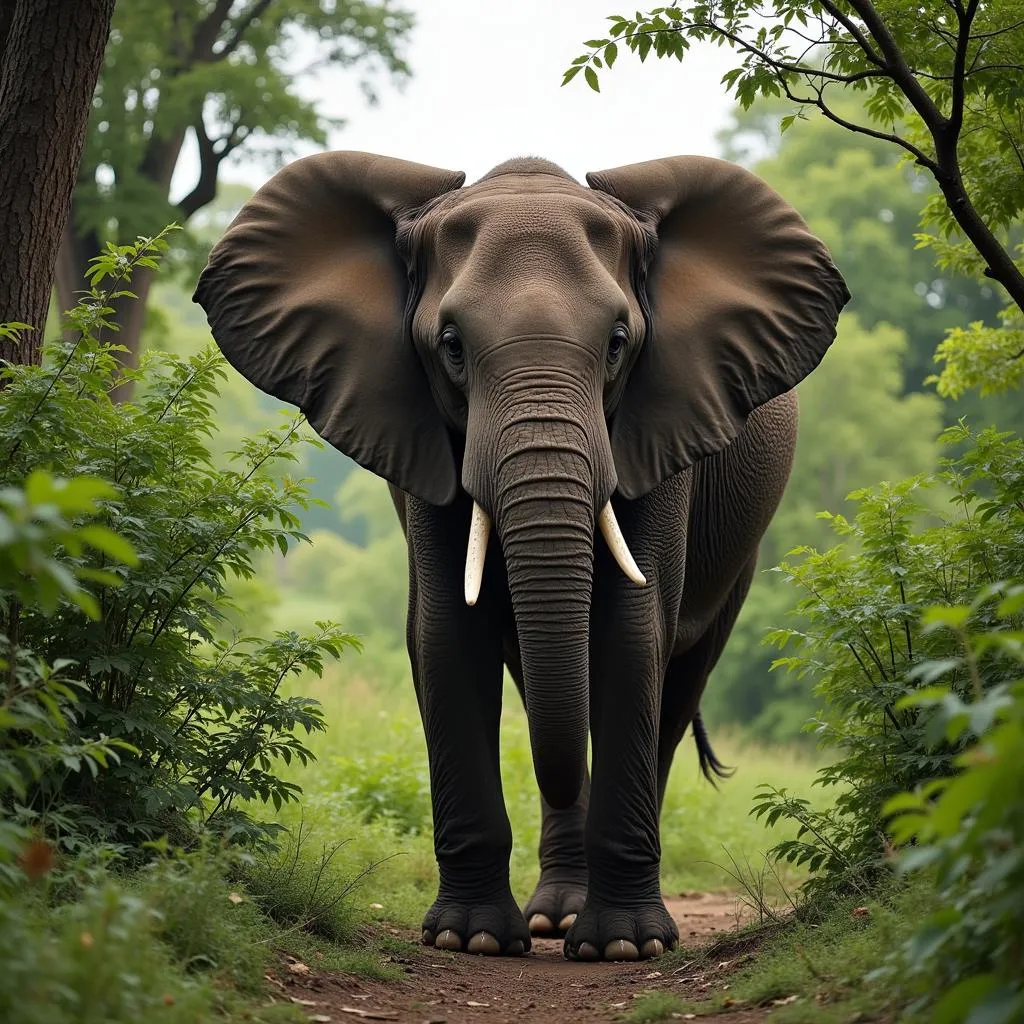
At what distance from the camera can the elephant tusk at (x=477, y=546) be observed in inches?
→ 260

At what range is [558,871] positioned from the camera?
8977mm

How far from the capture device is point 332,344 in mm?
7711

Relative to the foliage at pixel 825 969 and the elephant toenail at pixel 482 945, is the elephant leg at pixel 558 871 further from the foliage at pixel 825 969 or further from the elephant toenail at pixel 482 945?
the foliage at pixel 825 969

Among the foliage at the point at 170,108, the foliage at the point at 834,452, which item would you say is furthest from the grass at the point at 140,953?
the foliage at the point at 834,452

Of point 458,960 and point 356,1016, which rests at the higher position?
point 458,960

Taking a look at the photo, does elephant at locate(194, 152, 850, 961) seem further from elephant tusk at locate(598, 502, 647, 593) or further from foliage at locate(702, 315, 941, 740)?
foliage at locate(702, 315, 941, 740)

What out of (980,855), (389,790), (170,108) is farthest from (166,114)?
(980,855)

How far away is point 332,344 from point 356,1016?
350cm

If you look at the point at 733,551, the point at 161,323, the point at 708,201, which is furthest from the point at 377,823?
the point at 161,323

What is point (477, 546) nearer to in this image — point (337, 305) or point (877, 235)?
point (337, 305)

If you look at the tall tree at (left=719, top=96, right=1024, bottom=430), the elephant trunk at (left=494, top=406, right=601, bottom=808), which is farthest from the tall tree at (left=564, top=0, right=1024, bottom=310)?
the tall tree at (left=719, top=96, right=1024, bottom=430)

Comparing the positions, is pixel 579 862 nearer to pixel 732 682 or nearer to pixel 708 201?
pixel 708 201

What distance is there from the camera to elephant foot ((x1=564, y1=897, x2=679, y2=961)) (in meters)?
7.20

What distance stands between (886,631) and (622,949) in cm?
192
